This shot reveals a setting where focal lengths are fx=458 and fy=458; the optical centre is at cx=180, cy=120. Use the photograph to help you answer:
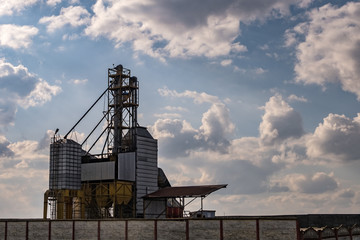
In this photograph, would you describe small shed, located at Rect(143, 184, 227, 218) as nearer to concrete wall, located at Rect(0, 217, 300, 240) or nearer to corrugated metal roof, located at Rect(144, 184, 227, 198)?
corrugated metal roof, located at Rect(144, 184, 227, 198)

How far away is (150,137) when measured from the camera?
213 ft

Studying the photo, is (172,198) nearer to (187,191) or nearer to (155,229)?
(187,191)

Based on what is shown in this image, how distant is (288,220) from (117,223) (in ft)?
57.8

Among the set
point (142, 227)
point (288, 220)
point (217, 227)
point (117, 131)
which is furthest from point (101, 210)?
point (288, 220)

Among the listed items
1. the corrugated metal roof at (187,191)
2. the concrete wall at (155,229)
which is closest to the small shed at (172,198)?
the corrugated metal roof at (187,191)

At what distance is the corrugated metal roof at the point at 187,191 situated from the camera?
181 feet

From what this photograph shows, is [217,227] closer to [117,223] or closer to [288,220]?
[288,220]

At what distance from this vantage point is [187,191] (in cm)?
5728

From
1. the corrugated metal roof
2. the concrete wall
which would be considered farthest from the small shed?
the concrete wall

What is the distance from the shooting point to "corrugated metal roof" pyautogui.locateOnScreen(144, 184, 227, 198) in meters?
55.1

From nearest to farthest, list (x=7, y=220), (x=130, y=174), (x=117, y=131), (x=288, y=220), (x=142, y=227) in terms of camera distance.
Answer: (x=288, y=220) → (x=142, y=227) → (x=7, y=220) → (x=130, y=174) → (x=117, y=131)

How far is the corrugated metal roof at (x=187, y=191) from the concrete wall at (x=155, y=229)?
1106 cm

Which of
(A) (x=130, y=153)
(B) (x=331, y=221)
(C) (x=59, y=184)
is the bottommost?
(B) (x=331, y=221)

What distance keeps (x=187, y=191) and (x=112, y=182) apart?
10.2m
